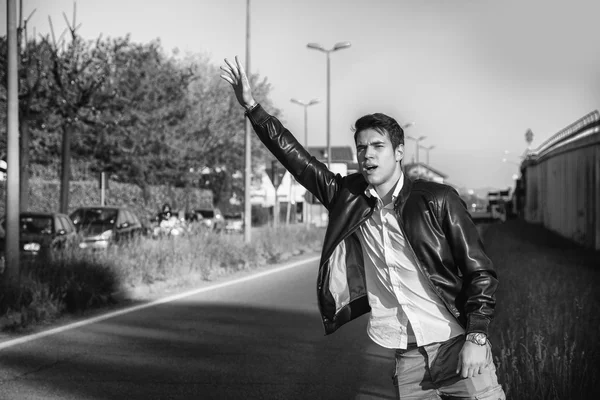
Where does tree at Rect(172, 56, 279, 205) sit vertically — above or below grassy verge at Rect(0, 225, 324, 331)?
above

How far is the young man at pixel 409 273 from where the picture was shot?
342 centimetres

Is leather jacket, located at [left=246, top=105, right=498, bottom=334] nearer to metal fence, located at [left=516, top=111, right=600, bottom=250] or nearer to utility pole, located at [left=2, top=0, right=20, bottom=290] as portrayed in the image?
utility pole, located at [left=2, top=0, right=20, bottom=290]

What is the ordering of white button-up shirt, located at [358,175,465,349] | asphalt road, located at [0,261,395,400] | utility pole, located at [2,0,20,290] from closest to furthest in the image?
white button-up shirt, located at [358,175,465,349], asphalt road, located at [0,261,395,400], utility pole, located at [2,0,20,290]

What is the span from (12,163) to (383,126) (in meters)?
9.89

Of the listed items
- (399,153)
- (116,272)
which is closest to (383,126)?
(399,153)

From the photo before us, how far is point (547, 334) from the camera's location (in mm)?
6469

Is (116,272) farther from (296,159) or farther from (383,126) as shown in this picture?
(383,126)

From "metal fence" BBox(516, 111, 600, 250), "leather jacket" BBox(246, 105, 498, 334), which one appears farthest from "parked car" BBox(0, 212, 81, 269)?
"leather jacket" BBox(246, 105, 498, 334)

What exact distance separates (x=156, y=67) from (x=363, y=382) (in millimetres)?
40248

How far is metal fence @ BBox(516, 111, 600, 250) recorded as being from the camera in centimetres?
1839

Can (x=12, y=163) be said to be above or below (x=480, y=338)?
above

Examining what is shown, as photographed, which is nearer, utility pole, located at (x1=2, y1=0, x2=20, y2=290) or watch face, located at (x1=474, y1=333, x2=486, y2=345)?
watch face, located at (x1=474, y1=333, x2=486, y2=345)

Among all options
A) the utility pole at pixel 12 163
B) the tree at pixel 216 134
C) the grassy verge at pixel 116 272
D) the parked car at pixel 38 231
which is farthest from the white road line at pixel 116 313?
the tree at pixel 216 134

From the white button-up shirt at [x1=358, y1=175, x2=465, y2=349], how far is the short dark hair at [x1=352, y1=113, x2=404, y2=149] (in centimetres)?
17
